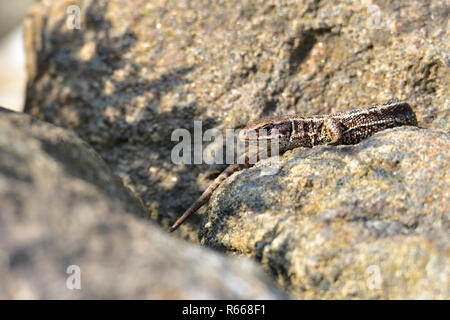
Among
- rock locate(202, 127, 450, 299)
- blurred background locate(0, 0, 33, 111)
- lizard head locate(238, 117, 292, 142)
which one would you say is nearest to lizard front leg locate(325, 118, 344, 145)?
lizard head locate(238, 117, 292, 142)

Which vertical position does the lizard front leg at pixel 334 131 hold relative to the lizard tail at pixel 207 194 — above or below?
above

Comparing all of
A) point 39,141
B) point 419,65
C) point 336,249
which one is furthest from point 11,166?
point 419,65

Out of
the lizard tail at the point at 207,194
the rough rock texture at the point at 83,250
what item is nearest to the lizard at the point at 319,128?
the lizard tail at the point at 207,194

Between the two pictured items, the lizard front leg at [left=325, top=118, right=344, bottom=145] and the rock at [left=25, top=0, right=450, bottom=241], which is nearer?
the lizard front leg at [left=325, top=118, right=344, bottom=145]

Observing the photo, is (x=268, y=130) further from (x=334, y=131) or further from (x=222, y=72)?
(x=222, y=72)

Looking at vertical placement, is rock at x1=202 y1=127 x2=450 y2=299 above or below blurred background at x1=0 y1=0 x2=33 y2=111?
below

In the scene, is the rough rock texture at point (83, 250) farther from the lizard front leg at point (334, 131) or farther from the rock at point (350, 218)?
the lizard front leg at point (334, 131)

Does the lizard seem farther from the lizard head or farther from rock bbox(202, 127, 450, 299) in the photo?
rock bbox(202, 127, 450, 299)
